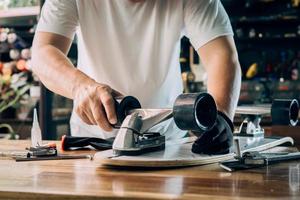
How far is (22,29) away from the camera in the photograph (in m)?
4.07

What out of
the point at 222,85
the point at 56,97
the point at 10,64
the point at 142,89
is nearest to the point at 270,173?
Answer: the point at 222,85

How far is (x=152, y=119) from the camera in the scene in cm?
99

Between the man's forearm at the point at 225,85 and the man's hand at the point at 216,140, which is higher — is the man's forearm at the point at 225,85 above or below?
above

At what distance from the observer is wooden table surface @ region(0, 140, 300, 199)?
27.7 inches

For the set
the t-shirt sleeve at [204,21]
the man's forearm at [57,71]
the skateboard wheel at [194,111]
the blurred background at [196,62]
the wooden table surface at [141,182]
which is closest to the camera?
the wooden table surface at [141,182]

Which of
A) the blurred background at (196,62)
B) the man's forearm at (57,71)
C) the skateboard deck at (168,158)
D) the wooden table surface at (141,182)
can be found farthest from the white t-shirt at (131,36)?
the blurred background at (196,62)

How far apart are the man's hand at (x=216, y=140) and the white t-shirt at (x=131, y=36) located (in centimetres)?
59

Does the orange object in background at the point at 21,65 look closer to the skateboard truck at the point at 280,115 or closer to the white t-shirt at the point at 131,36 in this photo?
the white t-shirt at the point at 131,36

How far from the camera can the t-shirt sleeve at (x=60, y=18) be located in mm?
1527

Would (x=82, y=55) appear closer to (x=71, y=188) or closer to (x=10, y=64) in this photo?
(x=71, y=188)

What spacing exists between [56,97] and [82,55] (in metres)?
2.00

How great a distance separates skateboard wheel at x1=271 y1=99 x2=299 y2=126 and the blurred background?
8.05 ft

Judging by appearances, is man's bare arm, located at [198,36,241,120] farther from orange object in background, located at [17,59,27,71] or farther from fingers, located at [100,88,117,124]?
orange object in background, located at [17,59,27,71]

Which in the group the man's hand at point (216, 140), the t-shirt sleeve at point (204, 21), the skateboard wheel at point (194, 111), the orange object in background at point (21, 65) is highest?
the t-shirt sleeve at point (204, 21)
